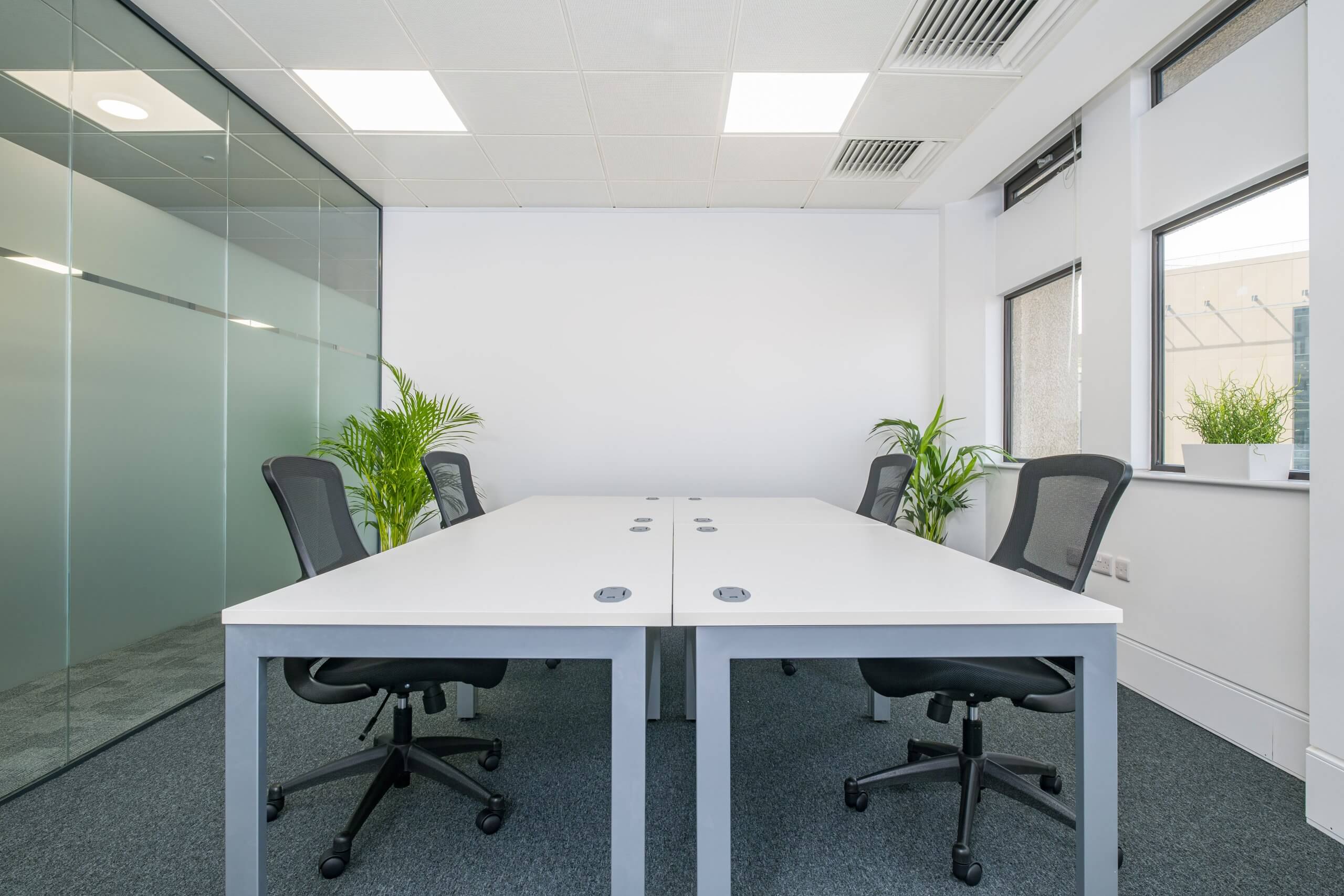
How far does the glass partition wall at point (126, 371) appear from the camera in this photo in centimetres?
178

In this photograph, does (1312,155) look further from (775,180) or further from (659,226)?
(659,226)

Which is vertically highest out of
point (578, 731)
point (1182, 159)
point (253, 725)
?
point (1182, 159)

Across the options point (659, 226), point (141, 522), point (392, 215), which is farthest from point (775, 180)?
point (141, 522)

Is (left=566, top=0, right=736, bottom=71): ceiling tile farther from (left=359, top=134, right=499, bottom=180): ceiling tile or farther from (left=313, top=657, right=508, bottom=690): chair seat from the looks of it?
(left=313, top=657, right=508, bottom=690): chair seat

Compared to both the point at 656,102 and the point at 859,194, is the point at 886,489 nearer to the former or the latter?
the point at 656,102

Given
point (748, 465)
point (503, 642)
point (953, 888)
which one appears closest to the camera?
point (503, 642)

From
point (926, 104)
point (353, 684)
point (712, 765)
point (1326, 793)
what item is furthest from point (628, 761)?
point (926, 104)

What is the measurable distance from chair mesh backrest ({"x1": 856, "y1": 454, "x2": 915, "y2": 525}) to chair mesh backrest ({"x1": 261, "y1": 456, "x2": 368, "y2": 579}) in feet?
6.74

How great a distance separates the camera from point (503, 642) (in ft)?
3.40

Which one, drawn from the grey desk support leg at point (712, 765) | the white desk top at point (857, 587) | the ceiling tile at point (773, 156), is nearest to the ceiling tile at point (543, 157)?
the ceiling tile at point (773, 156)

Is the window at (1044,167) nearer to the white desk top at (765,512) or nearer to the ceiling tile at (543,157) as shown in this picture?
the white desk top at (765,512)

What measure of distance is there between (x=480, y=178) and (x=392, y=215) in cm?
98

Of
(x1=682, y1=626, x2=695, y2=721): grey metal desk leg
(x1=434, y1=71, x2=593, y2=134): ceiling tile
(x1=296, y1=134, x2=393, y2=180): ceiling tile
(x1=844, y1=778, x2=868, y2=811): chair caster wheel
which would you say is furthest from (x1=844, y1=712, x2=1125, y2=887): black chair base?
(x1=296, y1=134, x2=393, y2=180): ceiling tile

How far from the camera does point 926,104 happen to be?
9.39ft
